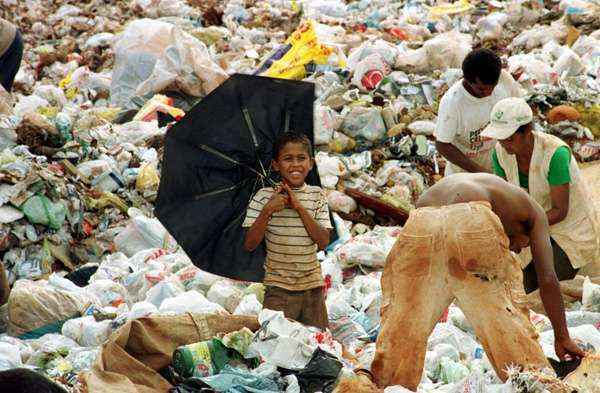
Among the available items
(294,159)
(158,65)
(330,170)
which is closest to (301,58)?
(158,65)

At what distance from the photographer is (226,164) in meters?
4.95

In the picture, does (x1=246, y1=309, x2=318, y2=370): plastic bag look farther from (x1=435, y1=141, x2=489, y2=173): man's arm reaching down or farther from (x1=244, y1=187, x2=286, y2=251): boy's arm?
(x1=435, y1=141, x2=489, y2=173): man's arm reaching down

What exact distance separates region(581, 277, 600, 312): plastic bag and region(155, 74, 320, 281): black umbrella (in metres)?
1.55

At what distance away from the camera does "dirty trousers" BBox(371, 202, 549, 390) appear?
12.2 feet

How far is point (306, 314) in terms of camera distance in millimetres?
4742

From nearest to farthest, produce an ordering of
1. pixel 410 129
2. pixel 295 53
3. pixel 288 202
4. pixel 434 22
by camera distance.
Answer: pixel 288 202 → pixel 410 129 → pixel 295 53 → pixel 434 22

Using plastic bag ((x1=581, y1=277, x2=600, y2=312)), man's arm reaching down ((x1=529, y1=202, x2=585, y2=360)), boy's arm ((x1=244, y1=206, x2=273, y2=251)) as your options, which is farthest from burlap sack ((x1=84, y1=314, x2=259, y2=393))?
plastic bag ((x1=581, y1=277, x2=600, y2=312))

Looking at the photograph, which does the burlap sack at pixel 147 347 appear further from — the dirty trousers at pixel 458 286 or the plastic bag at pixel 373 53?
the plastic bag at pixel 373 53

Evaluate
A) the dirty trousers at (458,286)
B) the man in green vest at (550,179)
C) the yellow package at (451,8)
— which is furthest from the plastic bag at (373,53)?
the dirty trousers at (458,286)

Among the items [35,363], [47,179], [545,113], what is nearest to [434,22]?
[545,113]

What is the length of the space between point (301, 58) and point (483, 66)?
169 inches

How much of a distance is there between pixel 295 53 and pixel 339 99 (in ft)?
3.99

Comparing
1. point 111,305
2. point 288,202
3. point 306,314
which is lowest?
point 111,305

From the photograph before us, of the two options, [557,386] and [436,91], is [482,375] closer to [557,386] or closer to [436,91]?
[557,386]
